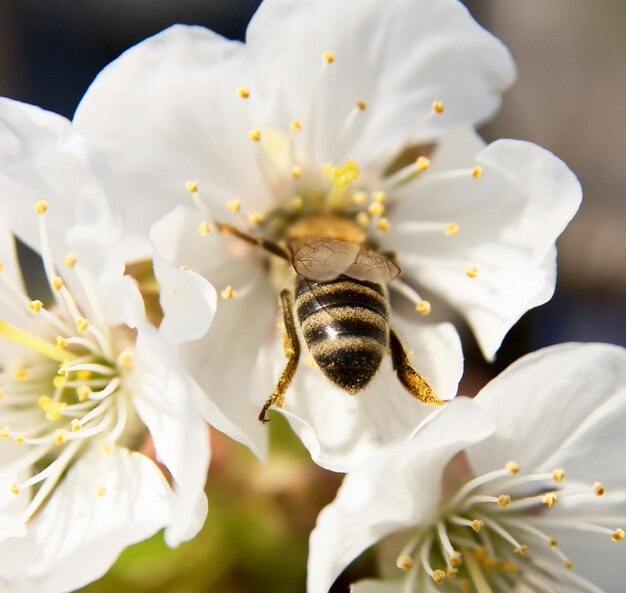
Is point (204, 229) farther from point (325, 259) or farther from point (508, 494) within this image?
point (508, 494)

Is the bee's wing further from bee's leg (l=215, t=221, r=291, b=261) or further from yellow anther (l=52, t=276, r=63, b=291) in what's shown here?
yellow anther (l=52, t=276, r=63, b=291)

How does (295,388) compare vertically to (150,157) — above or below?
below

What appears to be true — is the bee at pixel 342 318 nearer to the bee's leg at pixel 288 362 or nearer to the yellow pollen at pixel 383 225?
the bee's leg at pixel 288 362

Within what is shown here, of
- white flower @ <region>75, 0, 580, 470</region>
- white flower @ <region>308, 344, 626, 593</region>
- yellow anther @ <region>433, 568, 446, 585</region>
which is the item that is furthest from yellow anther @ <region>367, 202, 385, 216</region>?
yellow anther @ <region>433, 568, 446, 585</region>

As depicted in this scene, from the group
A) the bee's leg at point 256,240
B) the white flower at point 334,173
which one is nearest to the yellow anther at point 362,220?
the white flower at point 334,173

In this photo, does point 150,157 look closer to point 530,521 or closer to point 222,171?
point 222,171

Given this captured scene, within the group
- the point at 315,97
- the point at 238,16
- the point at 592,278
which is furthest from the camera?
the point at 238,16

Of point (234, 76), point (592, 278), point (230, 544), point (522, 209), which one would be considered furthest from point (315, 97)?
point (592, 278)
